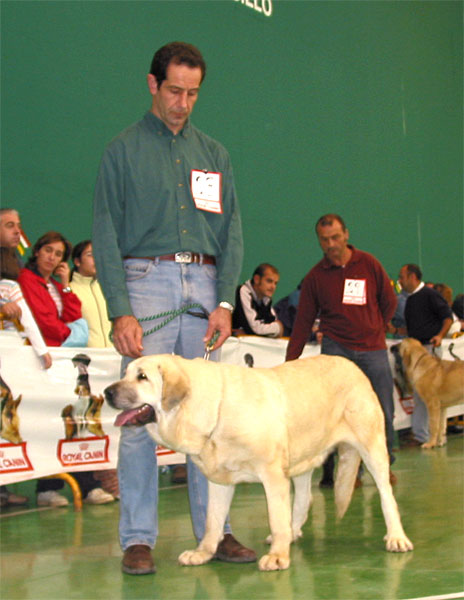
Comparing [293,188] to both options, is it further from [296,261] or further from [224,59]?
[224,59]

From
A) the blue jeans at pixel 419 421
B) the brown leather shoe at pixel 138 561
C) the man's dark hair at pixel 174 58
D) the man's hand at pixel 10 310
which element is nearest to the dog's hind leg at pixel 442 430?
the blue jeans at pixel 419 421

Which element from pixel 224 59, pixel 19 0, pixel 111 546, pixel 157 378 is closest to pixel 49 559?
pixel 111 546

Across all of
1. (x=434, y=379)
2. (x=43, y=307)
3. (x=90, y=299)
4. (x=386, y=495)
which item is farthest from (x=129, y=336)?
(x=434, y=379)

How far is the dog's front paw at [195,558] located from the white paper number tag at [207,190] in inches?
60.5

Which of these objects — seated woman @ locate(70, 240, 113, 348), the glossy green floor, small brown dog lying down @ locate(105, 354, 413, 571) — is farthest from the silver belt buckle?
seated woman @ locate(70, 240, 113, 348)

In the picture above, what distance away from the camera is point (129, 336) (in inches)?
143

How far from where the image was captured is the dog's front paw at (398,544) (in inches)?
154

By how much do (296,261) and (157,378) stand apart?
8491 mm

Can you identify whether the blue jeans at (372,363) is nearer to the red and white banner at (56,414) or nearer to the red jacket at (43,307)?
the red and white banner at (56,414)

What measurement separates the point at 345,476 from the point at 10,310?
8.03 ft

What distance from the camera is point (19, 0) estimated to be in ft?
25.7

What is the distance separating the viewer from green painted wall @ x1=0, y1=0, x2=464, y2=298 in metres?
8.16

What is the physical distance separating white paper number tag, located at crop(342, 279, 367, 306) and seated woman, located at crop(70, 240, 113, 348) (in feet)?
6.01

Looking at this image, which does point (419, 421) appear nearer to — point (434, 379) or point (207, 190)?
point (434, 379)
